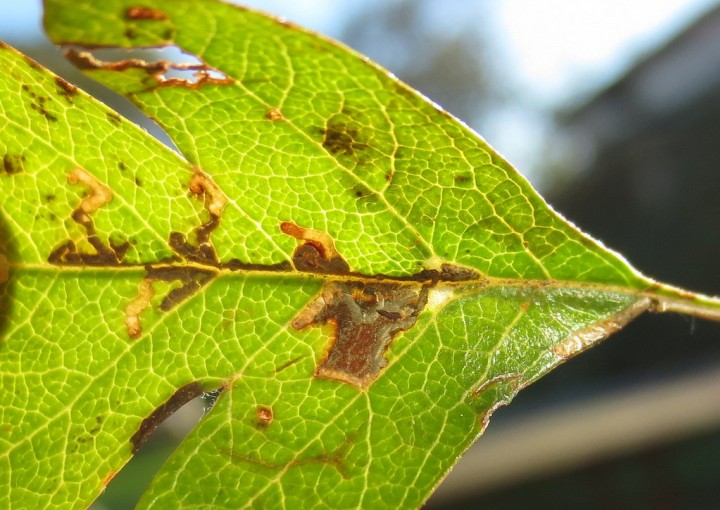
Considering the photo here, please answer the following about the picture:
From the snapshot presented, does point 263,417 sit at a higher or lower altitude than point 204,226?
lower

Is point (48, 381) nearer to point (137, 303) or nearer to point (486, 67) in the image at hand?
point (137, 303)

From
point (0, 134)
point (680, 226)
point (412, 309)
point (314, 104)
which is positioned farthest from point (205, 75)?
point (680, 226)

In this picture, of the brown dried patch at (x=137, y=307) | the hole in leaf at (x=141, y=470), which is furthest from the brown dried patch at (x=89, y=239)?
the hole in leaf at (x=141, y=470)

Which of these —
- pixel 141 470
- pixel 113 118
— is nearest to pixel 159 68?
pixel 113 118

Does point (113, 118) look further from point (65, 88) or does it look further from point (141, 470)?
point (141, 470)

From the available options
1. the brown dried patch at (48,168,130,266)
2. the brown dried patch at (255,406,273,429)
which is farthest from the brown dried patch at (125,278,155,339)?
the brown dried patch at (255,406,273,429)

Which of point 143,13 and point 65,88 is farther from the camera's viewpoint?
point 65,88
